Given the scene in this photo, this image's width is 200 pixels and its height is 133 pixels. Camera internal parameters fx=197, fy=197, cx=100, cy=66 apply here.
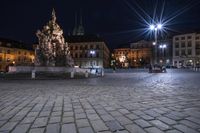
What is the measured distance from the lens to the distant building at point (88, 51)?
8988 centimetres

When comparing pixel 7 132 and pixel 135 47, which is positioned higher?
pixel 135 47

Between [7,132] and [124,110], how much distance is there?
10.5 feet

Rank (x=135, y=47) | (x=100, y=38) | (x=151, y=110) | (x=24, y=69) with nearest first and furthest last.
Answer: (x=151, y=110), (x=24, y=69), (x=100, y=38), (x=135, y=47)

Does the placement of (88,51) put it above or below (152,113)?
above

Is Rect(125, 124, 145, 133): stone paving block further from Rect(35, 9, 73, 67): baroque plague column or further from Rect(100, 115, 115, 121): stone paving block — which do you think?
Rect(35, 9, 73, 67): baroque plague column

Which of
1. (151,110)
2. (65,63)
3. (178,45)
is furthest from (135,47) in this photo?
(151,110)

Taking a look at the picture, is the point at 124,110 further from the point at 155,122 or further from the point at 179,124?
the point at 179,124

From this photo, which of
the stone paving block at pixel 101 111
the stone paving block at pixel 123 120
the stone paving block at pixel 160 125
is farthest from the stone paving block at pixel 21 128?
the stone paving block at pixel 160 125

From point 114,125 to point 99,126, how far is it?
345mm

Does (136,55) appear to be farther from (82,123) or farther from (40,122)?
(40,122)

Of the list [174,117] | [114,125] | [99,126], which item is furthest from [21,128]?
[174,117]

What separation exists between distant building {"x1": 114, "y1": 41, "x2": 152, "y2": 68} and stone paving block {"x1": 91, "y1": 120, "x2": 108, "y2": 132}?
328ft

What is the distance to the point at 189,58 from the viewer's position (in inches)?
3391

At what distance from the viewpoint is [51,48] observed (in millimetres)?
33312
